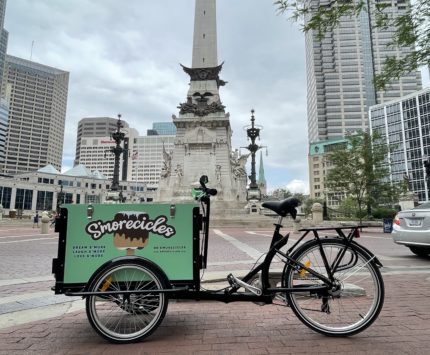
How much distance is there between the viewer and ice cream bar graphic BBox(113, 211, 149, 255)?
10.5ft

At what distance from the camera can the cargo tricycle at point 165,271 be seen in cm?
311

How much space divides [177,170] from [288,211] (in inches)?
1313

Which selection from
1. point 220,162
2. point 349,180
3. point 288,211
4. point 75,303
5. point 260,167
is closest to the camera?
point 288,211

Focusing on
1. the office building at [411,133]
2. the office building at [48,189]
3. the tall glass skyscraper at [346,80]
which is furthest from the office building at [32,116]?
the office building at [411,133]

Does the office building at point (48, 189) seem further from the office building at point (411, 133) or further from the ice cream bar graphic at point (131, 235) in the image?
the ice cream bar graphic at point (131, 235)

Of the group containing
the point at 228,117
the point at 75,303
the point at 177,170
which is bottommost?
the point at 75,303

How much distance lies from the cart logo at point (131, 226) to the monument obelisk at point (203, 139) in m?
31.1

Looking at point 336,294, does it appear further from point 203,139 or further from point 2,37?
point 2,37

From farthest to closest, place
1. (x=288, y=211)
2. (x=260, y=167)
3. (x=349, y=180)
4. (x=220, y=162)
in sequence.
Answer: (x=260, y=167), (x=220, y=162), (x=349, y=180), (x=288, y=211)

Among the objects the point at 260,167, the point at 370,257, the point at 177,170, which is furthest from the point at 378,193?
the point at 260,167

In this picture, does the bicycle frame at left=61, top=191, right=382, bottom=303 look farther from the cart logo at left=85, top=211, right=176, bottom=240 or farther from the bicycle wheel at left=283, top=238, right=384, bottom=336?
the cart logo at left=85, top=211, right=176, bottom=240

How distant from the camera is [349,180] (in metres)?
25.2

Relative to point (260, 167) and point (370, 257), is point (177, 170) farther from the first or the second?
point (260, 167)

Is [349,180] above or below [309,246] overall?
above
